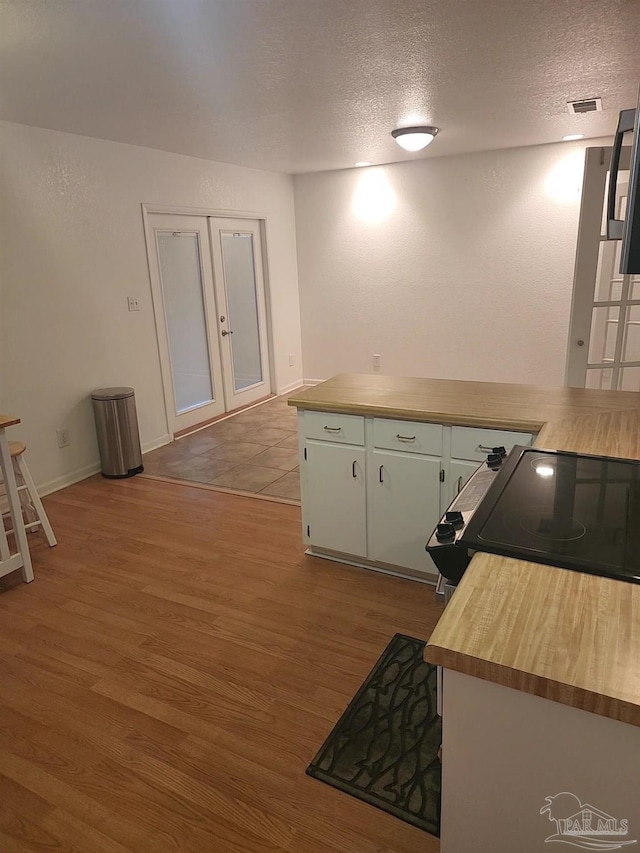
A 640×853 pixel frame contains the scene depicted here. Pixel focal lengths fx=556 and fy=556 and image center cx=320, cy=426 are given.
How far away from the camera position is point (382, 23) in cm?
220

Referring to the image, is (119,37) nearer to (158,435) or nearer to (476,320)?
(158,435)

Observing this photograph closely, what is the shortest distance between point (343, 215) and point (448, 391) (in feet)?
13.3

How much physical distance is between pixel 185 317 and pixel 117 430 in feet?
4.82

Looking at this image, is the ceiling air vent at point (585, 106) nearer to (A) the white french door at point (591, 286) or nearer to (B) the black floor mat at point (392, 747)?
(A) the white french door at point (591, 286)

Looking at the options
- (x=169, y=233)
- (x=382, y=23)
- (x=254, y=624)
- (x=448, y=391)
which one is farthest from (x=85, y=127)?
(x=254, y=624)

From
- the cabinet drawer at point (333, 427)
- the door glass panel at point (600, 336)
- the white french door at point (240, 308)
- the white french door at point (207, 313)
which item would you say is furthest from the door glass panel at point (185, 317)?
the door glass panel at point (600, 336)

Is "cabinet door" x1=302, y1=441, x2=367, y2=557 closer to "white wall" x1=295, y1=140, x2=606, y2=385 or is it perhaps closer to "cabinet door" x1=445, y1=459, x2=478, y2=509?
"cabinet door" x1=445, y1=459, x2=478, y2=509

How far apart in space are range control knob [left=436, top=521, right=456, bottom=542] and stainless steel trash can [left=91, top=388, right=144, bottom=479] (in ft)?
11.0

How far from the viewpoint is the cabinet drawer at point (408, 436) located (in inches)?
Result: 95.3

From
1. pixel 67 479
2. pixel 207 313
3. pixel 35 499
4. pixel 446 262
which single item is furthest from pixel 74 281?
pixel 446 262

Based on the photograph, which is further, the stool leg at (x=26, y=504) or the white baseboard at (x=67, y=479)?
the white baseboard at (x=67, y=479)

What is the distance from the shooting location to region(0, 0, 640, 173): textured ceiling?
2.08m

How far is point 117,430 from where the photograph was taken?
4148mm

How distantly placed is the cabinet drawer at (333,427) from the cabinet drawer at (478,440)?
45cm
